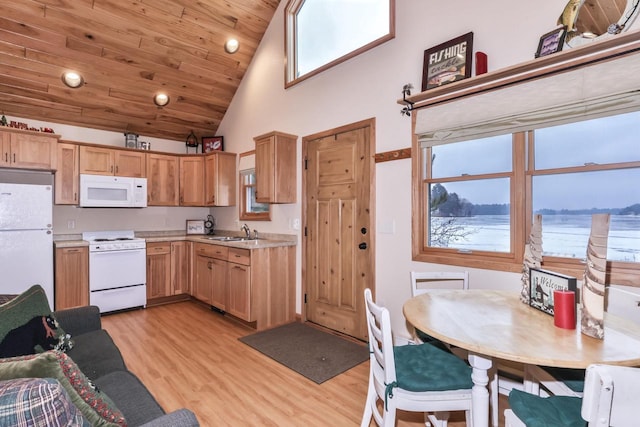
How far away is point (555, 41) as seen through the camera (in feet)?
6.53

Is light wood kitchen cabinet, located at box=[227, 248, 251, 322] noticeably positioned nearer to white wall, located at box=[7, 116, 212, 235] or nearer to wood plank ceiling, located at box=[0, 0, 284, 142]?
white wall, located at box=[7, 116, 212, 235]

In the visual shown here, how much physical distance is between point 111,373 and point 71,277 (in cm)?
312

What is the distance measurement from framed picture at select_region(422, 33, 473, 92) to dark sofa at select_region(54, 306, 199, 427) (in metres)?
→ 2.62

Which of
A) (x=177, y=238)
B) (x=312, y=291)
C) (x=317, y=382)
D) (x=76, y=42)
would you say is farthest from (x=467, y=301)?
(x=76, y=42)

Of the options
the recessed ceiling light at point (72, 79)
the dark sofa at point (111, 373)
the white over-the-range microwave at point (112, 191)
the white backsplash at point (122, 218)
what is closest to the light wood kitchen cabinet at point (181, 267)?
the white backsplash at point (122, 218)

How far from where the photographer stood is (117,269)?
433 centimetres

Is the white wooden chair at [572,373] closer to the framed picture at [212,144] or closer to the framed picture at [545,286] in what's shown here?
the framed picture at [545,286]

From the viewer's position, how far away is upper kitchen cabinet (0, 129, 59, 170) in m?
3.81

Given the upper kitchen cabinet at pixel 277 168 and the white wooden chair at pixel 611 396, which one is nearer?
the white wooden chair at pixel 611 396

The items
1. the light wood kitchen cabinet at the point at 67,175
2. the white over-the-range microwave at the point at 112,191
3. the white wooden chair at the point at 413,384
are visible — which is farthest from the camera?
the white over-the-range microwave at the point at 112,191

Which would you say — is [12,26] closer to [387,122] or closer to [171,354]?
[171,354]

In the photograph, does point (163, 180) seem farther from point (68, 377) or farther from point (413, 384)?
point (413, 384)

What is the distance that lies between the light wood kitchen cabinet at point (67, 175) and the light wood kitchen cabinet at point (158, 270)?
1.15 meters

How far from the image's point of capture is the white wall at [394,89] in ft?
7.45
